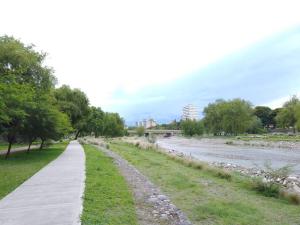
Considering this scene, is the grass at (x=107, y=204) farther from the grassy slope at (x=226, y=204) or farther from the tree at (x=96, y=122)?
the tree at (x=96, y=122)

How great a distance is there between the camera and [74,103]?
5838 cm

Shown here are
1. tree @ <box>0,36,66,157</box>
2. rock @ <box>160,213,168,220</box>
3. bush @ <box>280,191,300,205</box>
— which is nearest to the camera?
rock @ <box>160,213,168,220</box>

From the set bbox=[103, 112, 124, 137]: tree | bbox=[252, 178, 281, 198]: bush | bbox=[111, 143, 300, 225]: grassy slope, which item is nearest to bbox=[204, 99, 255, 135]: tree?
bbox=[103, 112, 124, 137]: tree

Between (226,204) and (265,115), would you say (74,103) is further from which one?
(265,115)

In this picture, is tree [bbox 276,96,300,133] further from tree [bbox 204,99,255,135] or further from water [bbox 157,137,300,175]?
water [bbox 157,137,300,175]

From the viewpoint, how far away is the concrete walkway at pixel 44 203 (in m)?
7.03

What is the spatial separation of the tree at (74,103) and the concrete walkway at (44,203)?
140 feet

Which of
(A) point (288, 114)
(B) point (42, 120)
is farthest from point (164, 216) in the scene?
(A) point (288, 114)

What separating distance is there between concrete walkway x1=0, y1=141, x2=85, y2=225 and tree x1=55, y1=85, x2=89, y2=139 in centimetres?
4277

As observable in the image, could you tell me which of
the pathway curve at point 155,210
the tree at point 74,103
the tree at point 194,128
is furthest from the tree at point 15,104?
the tree at point 194,128

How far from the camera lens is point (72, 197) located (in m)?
9.34

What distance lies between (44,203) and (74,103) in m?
50.8

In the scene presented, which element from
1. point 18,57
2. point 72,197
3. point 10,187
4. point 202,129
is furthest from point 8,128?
point 202,129

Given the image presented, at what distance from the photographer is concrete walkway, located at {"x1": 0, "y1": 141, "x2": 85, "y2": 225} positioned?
7.03 m
